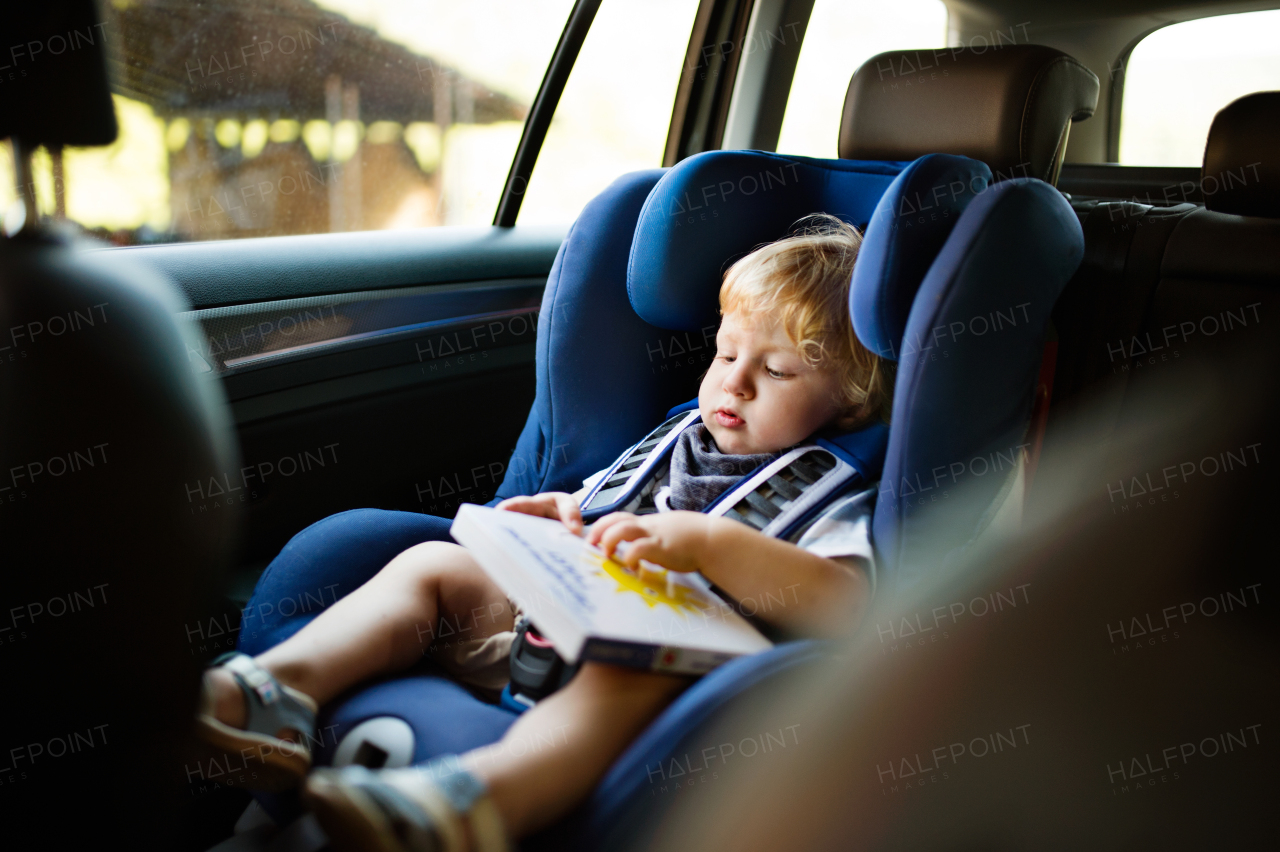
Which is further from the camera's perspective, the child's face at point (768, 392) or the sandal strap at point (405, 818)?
the child's face at point (768, 392)

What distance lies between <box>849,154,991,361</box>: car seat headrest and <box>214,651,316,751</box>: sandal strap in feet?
2.58

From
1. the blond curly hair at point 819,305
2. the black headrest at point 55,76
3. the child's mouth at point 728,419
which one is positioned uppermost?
the black headrest at point 55,76

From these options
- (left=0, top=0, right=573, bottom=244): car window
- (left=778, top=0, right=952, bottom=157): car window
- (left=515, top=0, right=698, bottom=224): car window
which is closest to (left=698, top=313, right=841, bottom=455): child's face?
(left=515, top=0, right=698, bottom=224): car window

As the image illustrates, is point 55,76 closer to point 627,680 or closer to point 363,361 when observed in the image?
point 627,680

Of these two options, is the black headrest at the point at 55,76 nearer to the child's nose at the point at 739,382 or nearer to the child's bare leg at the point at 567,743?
the child's bare leg at the point at 567,743

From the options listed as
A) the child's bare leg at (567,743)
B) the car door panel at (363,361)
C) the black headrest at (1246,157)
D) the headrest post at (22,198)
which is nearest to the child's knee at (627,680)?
the child's bare leg at (567,743)

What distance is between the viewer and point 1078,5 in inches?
78.4

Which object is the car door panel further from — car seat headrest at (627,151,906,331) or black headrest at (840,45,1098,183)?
black headrest at (840,45,1098,183)

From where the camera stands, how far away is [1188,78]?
6.98 feet

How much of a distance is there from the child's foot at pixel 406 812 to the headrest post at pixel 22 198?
497 mm

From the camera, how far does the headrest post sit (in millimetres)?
545

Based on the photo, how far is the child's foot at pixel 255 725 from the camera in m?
0.86

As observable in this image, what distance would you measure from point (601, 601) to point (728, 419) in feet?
1.39

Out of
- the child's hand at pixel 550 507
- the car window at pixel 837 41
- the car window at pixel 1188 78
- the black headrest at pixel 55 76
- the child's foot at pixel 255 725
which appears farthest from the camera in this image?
the car window at pixel 837 41
